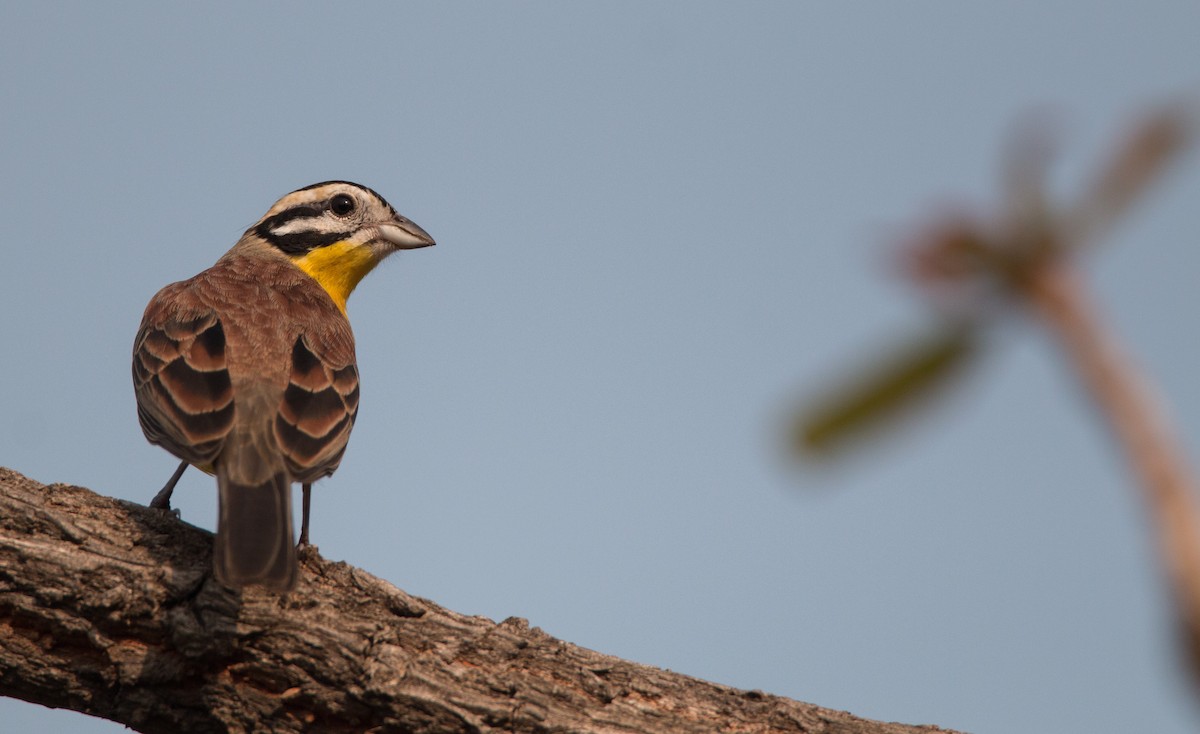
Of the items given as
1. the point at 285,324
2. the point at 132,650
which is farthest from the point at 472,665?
the point at 285,324

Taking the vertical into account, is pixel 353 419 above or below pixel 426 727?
above

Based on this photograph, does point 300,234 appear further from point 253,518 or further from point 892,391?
point 892,391

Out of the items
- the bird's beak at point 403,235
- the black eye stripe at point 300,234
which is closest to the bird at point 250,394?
the black eye stripe at point 300,234

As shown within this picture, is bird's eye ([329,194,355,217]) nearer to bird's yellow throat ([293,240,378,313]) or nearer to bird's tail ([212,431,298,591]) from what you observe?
bird's yellow throat ([293,240,378,313])

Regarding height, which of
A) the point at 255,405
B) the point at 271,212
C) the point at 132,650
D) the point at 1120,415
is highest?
the point at 271,212

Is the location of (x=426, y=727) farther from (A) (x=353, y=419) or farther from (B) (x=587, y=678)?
(A) (x=353, y=419)

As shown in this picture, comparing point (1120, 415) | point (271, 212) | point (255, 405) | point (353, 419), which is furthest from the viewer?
point (271, 212)

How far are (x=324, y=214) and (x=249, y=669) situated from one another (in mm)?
5982

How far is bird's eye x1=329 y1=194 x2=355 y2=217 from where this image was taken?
10.9 meters

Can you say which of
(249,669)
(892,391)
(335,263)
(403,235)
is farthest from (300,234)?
(892,391)

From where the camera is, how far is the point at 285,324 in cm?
811

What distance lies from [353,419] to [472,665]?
216cm

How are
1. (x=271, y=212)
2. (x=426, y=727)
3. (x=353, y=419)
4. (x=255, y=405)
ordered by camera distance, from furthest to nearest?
(x=271, y=212), (x=353, y=419), (x=255, y=405), (x=426, y=727)

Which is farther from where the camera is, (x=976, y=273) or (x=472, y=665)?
(x=472, y=665)
